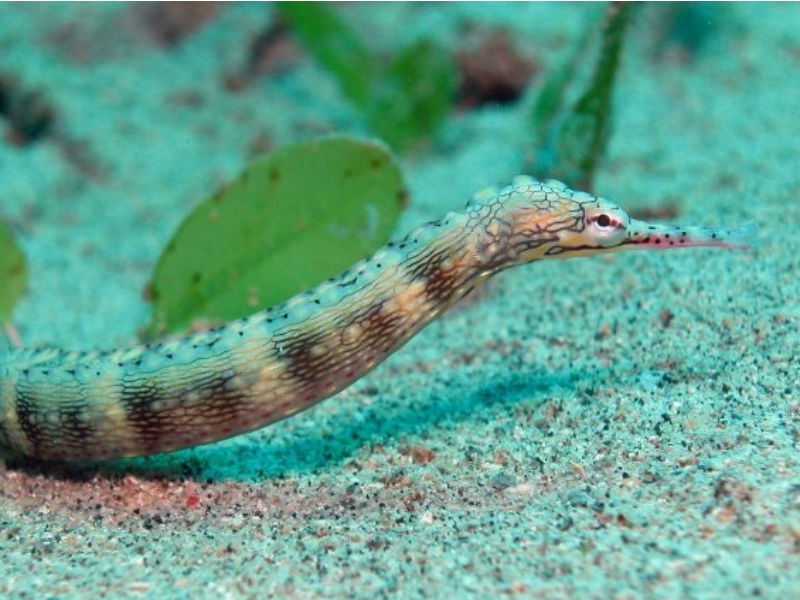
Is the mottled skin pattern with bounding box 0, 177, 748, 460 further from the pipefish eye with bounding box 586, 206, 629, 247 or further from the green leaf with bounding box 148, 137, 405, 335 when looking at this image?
the green leaf with bounding box 148, 137, 405, 335

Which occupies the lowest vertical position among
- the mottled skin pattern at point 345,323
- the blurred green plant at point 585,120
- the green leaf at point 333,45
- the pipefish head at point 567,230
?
the mottled skin pattern at point 345,323

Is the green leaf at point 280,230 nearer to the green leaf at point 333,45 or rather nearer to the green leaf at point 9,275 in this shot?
the green leaf at point 9,275

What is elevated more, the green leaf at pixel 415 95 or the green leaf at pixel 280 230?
the green leaf at pixel 415 95

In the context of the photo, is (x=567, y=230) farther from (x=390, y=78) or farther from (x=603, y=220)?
(x=390, y=78)

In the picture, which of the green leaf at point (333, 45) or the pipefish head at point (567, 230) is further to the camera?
the green leaf at point (333, 45)

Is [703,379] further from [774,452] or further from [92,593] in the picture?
[92,593]

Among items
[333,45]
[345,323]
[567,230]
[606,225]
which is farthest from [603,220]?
[333,45]

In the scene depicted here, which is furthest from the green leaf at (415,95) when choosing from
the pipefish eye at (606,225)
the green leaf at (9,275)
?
the pipefish eye at (606,225)

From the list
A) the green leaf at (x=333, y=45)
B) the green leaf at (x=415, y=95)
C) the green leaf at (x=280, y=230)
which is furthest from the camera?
the green leaf at (x=415, y=95)
